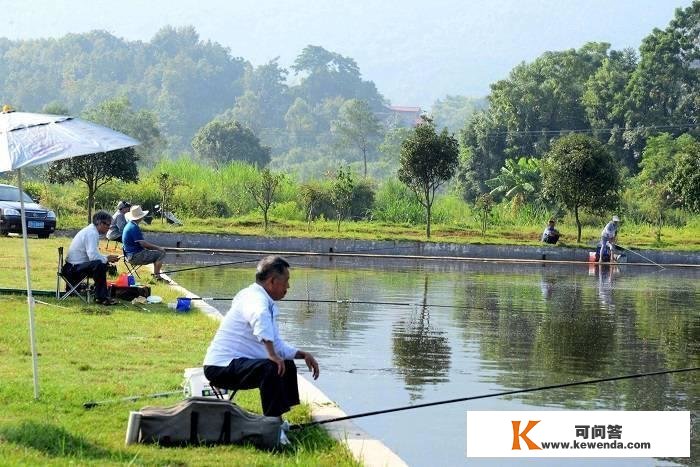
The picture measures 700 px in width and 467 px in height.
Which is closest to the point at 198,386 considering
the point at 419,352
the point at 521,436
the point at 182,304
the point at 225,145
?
the point at 521,436

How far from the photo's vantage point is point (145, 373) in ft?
33.2

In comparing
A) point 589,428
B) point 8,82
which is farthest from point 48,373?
point 8,82

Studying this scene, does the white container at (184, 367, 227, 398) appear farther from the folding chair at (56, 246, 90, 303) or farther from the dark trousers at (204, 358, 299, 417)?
the folding chair at (56, 246, 90, 303)

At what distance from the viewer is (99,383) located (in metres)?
9.53

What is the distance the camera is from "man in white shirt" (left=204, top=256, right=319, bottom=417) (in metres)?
8.02

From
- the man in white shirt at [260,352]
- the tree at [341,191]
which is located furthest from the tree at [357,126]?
the man in white shirt at [260,352]

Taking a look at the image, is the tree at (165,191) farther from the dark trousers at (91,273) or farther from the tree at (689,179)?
the dark trousers at (91,273)

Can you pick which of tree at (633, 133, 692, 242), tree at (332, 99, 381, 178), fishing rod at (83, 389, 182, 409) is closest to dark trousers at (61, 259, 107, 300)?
fishing rod at (83, 389, 182, 409)

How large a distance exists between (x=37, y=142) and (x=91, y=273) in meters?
6.80

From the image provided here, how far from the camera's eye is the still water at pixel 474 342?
1016 centimetres

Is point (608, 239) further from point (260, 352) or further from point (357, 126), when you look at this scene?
point (357, 126)

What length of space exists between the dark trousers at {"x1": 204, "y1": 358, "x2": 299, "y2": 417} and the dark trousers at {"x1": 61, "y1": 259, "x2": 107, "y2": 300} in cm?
705

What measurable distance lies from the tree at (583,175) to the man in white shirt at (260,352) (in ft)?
105

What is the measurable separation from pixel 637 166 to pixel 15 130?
56758mm
